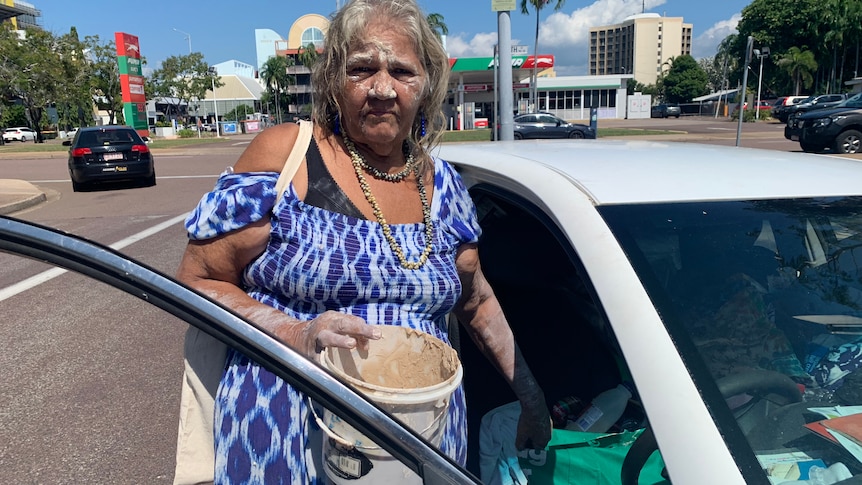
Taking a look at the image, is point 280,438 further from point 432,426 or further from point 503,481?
point 503,481

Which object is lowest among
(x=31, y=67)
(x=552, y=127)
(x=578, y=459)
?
(x=578, y=459)

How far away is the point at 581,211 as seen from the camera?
1538 millimetres

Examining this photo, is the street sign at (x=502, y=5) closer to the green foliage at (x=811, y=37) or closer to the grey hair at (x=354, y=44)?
the grey hair at (x=354, y=44)

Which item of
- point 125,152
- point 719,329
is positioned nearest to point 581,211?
point 719,329

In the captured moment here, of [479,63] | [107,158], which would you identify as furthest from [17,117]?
[107,158]

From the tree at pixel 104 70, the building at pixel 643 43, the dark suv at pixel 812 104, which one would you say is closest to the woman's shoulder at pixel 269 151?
the dark suv at pixel 812 104

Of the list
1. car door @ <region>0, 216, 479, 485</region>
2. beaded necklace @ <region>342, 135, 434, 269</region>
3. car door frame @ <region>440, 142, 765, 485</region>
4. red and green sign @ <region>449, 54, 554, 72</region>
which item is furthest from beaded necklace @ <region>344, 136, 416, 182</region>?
red and green sign @ <region>449, 54, 554, 72</region>

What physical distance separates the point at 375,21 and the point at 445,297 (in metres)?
0.77

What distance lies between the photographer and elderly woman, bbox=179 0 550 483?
4.80 feet

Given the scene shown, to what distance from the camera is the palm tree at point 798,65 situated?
5788 centimetres

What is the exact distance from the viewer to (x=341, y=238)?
1562 millimetres

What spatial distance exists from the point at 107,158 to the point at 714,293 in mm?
15389

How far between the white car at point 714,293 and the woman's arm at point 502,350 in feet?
0.31

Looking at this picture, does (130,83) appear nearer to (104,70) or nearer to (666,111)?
(104,70)
